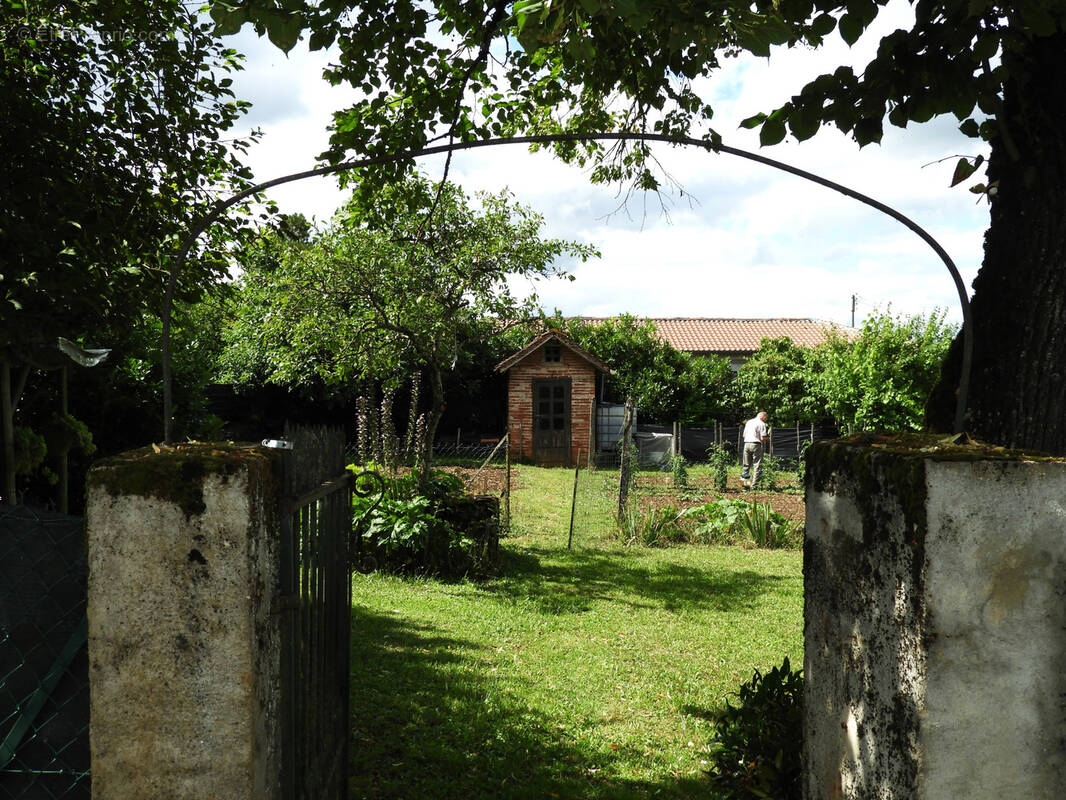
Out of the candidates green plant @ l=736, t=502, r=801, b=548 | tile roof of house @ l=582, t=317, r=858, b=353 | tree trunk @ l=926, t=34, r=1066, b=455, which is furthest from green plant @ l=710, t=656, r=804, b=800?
tile roof of house @ l=582, t=317, r=858, b=353

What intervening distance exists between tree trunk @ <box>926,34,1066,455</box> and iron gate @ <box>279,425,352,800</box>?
2.68m

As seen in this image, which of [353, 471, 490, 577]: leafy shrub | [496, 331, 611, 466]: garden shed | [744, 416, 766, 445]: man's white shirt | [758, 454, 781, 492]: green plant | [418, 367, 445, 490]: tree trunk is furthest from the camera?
[496, 331, 611, 466]: garden shed

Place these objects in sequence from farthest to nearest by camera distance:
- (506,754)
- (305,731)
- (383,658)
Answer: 1. (383,658)
2. (506,754)
3. (305,731)

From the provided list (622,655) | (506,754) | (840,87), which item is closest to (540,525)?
(622,655)

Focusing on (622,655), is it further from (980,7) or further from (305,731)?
(980,7)

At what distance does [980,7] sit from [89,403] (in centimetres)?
819

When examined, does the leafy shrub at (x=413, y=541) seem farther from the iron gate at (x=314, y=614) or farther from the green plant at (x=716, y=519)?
the iron gate at (x=314, y=614)

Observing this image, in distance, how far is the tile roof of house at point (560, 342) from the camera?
76.5ft

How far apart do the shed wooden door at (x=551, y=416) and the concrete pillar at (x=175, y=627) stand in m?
21.5

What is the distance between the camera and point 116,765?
2160 millimetres

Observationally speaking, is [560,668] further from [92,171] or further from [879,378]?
[879,378]

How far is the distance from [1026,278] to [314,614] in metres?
3.06

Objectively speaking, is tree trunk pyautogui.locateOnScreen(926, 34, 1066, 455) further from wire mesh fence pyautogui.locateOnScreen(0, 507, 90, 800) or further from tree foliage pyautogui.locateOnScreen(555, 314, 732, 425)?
tree foliage pyautogui.locateOnScreen(555, 314, 732, 425)

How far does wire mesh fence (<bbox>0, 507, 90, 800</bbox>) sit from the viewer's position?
252 cm
